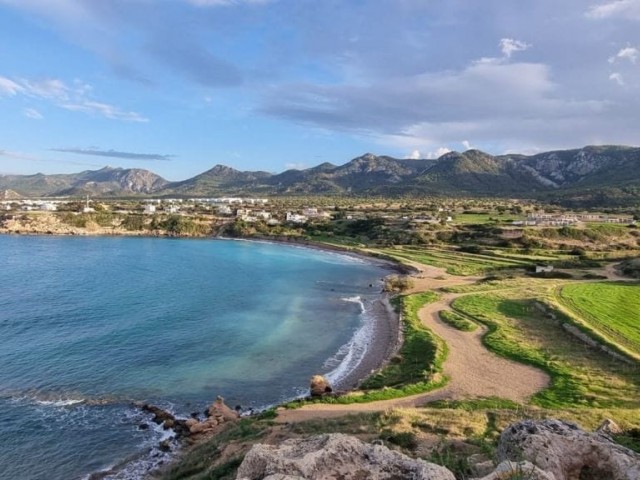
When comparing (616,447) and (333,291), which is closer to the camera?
(616,447)

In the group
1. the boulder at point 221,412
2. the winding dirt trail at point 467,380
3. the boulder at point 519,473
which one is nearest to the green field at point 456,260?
the winding dirt trail at point 467,380

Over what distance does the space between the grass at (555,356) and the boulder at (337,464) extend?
19497 millimetres

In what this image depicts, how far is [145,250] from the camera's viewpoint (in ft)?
Result: 356

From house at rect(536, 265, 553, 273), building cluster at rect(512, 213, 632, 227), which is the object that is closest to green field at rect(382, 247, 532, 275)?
house at rect(536, 265, 553, 273)

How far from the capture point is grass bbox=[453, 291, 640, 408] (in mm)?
27230

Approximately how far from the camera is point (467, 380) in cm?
3134

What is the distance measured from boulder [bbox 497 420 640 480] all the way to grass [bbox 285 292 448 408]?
56.3ft

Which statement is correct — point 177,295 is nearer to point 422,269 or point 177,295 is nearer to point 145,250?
point 422,269

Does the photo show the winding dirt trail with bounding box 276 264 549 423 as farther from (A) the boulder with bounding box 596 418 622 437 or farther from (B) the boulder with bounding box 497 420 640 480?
(B) the boulder with bounding box 497 420 640 480

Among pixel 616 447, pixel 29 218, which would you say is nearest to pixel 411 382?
pixel 616 447

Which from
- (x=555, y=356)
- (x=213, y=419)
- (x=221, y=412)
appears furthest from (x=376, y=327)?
(x=213, y=419)

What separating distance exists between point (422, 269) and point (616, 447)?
71.4 metres

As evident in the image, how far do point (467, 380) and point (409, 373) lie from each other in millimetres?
3787

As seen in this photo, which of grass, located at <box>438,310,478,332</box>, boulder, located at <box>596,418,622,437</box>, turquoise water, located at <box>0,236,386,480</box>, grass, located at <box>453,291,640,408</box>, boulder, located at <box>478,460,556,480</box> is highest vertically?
boulder, located at <box>478,460,556,480</box>
